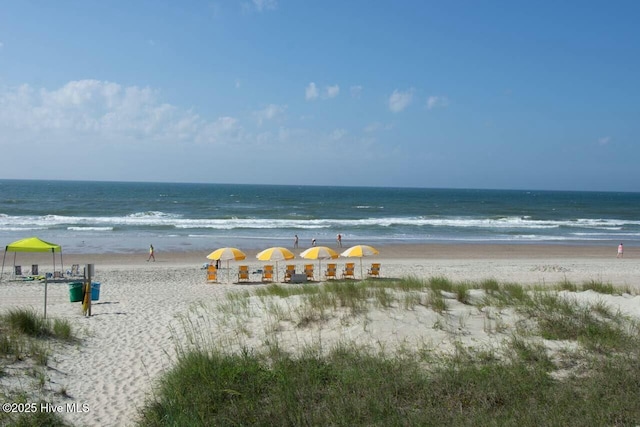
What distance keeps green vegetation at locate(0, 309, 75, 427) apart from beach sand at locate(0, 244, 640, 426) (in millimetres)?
159

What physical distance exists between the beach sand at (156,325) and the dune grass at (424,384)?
0.51 meters

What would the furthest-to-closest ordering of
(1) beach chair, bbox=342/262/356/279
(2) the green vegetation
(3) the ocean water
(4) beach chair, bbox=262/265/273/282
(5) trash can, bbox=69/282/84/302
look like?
(3) the ocean water, (1) beach chair, bbox=342/262/356/279, (4) beach chair, bbox=262/265/273/282, (5) trash can, bbox=69/282/84/302, (2) the green vegetation

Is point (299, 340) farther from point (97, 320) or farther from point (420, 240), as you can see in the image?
point (420, 240)

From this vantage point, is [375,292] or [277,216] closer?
[375,292]

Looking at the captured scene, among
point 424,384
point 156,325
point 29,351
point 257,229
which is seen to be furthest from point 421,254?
point 29,351

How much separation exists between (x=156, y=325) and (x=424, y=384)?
612cm

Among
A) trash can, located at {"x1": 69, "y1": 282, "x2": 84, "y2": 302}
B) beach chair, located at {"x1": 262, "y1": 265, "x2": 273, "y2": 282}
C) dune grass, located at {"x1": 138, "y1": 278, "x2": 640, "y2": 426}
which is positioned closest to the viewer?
dune grass, located at {"x1": 138, "y1": 278, "x2": 640, "y2": 426}

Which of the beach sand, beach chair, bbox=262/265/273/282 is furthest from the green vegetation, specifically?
beach chair, bbox=262/265/273/282

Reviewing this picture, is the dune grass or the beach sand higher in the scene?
the dune grass

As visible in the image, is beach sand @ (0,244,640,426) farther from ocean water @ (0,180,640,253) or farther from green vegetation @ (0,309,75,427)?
ocean water @ (0,180,640,253)

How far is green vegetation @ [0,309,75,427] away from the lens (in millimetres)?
5016

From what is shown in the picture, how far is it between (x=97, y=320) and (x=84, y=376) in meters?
3.85

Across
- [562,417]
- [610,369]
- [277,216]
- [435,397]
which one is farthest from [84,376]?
[277,216]

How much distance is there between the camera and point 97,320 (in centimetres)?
1027
